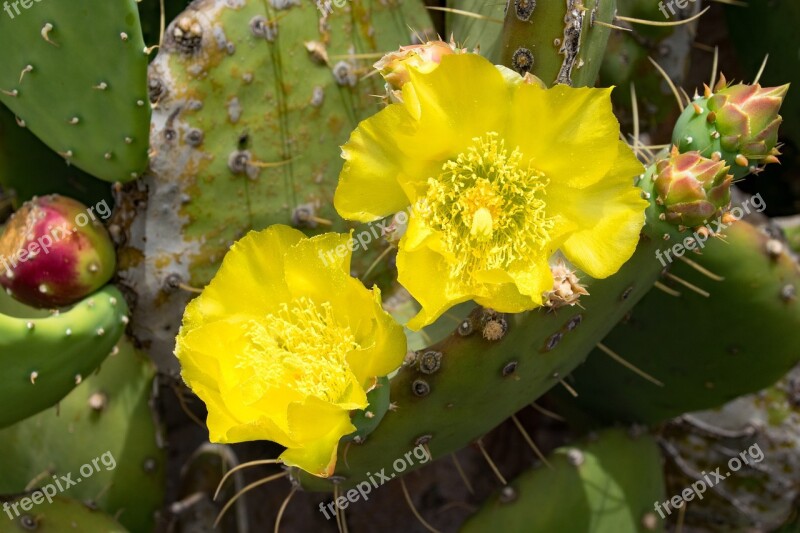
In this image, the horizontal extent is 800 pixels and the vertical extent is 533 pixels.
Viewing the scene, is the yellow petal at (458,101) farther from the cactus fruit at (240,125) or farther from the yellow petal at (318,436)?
the cactus fruit at (240,125)

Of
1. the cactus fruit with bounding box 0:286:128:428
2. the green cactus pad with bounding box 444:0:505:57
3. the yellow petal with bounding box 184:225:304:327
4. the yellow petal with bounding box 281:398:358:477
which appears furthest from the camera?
the green cactus pad with bounding box 444:0:505:57

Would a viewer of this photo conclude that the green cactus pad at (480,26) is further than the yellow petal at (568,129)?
Yes

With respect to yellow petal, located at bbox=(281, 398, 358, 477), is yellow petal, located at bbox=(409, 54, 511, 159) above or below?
above

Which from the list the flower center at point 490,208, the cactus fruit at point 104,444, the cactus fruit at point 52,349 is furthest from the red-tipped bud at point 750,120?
the cactus fruit at point 104,444

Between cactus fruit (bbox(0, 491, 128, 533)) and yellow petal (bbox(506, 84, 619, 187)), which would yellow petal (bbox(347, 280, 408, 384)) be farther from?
cactus fruit (bbox(0, 491, 128, 533))

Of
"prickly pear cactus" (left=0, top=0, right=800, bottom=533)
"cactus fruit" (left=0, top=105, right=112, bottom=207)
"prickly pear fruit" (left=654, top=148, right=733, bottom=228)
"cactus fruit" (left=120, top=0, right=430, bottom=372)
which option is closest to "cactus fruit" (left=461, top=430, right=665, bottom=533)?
"prickly pear cactus" (left=0, top=0, right=800, bottom=533)

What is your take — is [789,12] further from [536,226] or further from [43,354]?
[43,354]
